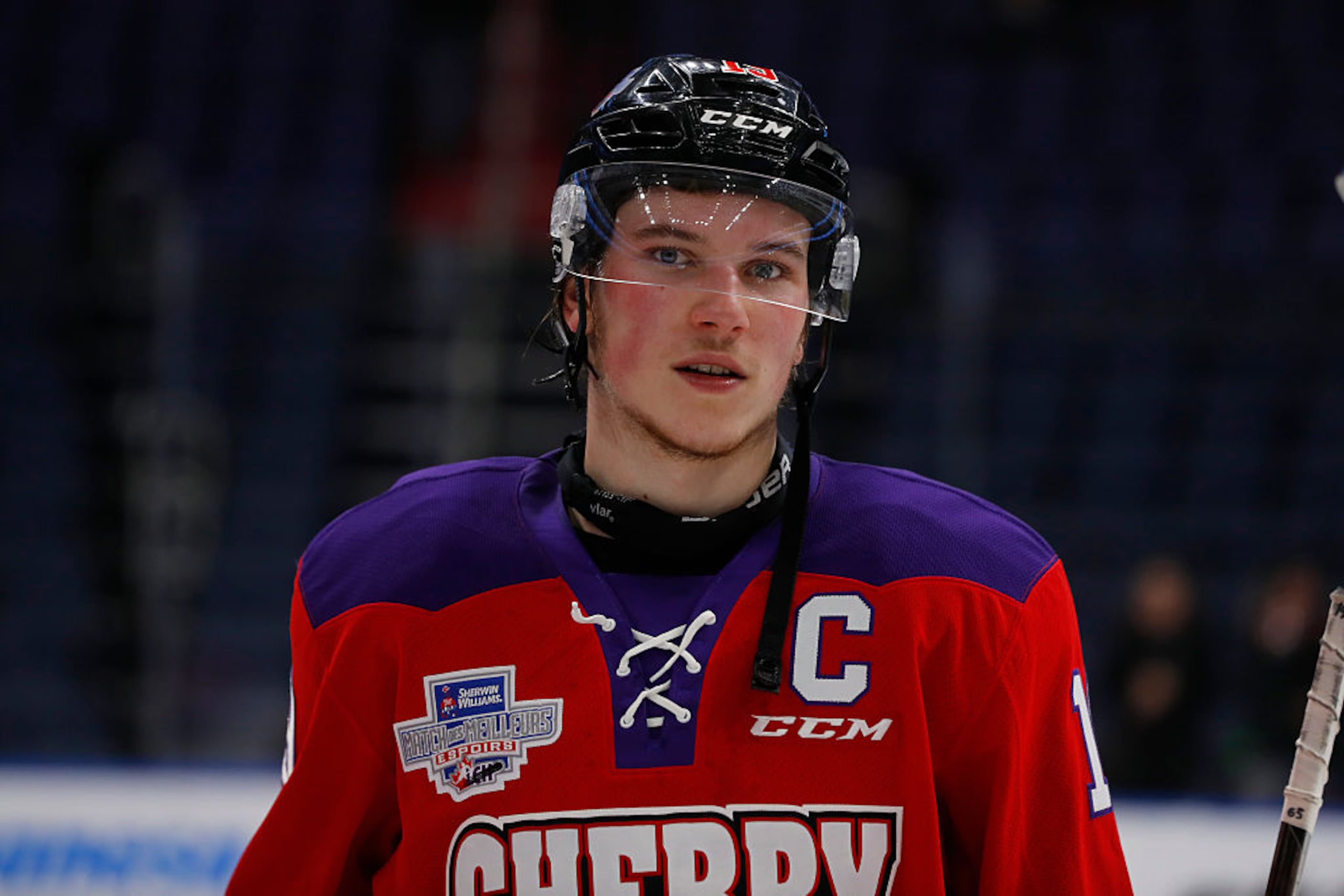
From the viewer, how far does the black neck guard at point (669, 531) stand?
1.60 m

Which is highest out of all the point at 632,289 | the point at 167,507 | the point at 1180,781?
the point at 632,289

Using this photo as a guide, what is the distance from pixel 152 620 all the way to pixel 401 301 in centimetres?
162

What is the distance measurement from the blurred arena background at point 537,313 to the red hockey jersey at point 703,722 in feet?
7.89

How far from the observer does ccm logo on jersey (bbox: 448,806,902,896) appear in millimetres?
1497

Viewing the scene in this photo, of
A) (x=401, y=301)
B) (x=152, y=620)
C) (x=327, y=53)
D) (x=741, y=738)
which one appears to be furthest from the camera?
(x=327, y=53)

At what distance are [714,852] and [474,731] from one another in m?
0.26

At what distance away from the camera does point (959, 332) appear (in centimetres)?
531

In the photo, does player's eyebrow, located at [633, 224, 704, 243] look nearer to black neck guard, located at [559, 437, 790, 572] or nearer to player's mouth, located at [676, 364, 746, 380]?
player's mouth, located at [676, 364, 746, 380]

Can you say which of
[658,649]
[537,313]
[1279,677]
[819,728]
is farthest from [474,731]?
[537,313]

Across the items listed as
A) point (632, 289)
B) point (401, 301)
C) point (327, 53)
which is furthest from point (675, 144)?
point (327, 53)

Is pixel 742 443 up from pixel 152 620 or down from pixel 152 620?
up

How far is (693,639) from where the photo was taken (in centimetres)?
156

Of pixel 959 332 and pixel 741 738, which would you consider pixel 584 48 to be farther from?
pixel 741 738

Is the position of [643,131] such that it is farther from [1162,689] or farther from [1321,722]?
[1162,689]
